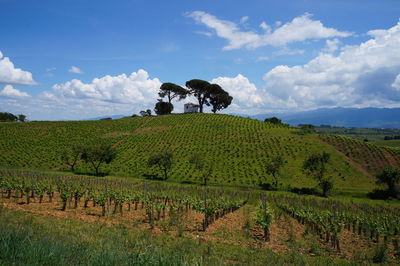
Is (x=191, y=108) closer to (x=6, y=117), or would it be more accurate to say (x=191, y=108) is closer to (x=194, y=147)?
(x=194, y=147)

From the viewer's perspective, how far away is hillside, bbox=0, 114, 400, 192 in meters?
50.9

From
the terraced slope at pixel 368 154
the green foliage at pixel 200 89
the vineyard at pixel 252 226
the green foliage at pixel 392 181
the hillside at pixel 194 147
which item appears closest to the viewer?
the vineyard at pixel 252 226

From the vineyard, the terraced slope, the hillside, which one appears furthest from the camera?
the terraced slope

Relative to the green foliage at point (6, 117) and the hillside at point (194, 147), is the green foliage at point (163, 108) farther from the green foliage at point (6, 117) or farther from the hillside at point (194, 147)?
the green foliage at point (6, 117)

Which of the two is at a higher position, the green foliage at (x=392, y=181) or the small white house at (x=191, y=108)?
the small white house at (x=191, y=108)

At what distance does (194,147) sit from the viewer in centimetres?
6794

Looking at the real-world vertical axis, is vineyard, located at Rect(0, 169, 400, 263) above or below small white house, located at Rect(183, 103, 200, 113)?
below

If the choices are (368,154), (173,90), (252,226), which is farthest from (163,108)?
(252,226)

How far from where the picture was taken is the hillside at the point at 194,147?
167 ft

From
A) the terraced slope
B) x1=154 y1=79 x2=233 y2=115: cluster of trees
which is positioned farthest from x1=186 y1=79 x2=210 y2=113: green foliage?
the terraced slope

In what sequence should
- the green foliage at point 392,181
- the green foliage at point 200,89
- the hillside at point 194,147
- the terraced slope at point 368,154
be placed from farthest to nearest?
the green foliage at point 200,89 → the terraced slope at point 368,154 → the hillside at point 194,147 → the green foliage at point 392,181

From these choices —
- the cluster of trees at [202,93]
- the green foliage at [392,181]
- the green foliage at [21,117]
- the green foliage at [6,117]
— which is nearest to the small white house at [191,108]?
the cluster of trees at [202,93]

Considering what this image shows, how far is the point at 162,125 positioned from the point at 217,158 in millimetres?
35744

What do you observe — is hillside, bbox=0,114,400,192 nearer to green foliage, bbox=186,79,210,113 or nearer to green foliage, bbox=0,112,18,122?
green foliage, bbox=186,79,210,113
